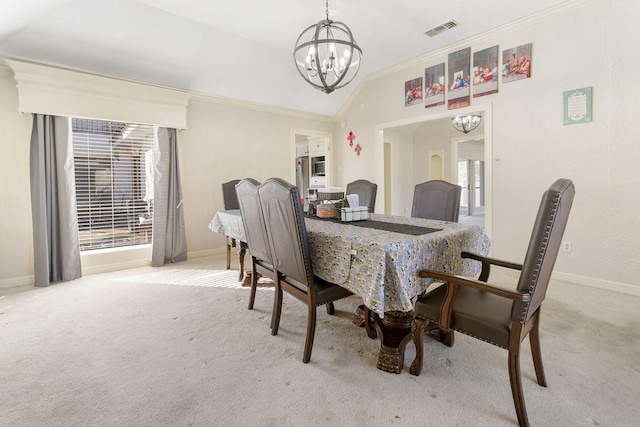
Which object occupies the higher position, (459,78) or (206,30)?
(206,30)

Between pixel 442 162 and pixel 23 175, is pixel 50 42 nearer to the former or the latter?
pixel 23 175

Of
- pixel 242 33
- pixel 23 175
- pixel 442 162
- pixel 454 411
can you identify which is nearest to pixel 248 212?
pixel 454 411

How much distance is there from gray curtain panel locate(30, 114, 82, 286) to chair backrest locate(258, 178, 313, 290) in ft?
9.50

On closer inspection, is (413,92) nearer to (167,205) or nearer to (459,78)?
(459,78)

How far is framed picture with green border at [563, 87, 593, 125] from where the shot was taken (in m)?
3.05

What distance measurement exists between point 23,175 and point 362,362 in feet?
13.2

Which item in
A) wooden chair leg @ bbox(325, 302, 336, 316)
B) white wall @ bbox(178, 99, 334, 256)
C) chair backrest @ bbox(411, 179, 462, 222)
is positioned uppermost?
white wall @ bbox(178, 99, 334, 256)

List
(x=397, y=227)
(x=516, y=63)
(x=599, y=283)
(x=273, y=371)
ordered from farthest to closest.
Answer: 1. (x=516, y=63)
2. (x=599, y=283)
3. (x=397, y=227)
4. (x=273, y=371)

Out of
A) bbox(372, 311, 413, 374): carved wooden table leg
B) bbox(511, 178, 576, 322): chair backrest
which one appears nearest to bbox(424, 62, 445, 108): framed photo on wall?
bbox(511, 178, 576, 322): chair backrest

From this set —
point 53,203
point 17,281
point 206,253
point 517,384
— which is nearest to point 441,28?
point 517,384

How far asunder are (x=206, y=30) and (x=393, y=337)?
3828mm

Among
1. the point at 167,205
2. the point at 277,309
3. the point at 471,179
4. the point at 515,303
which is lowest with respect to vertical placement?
the point at 277,309

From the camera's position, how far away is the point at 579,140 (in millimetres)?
3129

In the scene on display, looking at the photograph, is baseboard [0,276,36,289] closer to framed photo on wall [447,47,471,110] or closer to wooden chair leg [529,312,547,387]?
wooden chair leg [529,312,547,387]
